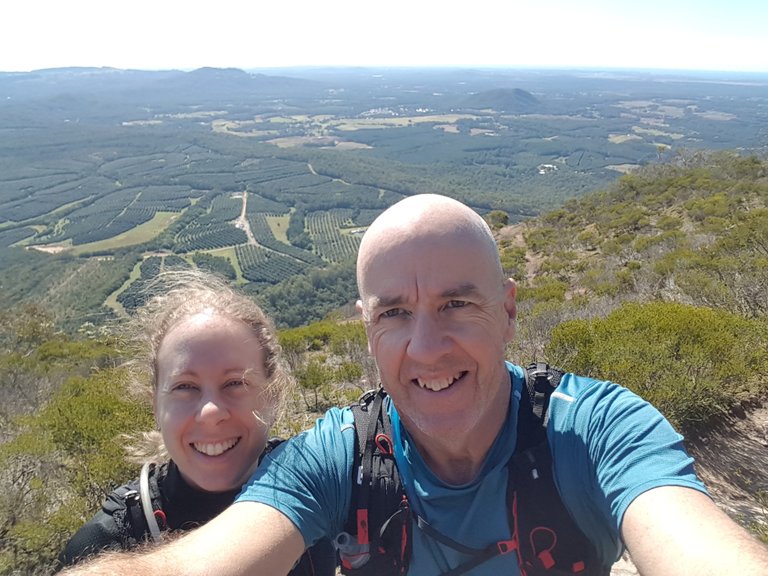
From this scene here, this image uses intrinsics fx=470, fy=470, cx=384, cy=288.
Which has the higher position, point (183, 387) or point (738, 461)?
point (183, 387)

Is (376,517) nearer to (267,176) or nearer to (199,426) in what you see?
(199,426)

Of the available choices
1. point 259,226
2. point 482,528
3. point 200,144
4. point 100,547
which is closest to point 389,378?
point 482,528

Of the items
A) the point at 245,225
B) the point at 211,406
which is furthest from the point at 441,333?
the point at 245,225

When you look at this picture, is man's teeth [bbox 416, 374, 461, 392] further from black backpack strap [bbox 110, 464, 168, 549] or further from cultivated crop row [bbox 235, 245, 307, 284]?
cultivated crop row [bbox 235, 245, 307, 284]

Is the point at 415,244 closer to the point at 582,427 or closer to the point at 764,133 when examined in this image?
the point at 582,427

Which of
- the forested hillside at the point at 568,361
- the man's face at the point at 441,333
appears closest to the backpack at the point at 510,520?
the man's face at the point at 441,333

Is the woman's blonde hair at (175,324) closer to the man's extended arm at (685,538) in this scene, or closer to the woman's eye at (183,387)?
the woman's eye at (183,387)
